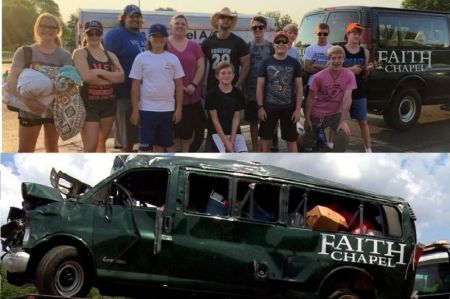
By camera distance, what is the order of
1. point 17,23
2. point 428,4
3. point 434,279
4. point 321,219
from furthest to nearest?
point 434,279, point 428,4, point 321,219, point 17,23

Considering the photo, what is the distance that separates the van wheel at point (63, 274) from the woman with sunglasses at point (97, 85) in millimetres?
812

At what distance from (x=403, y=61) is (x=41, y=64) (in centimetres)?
295

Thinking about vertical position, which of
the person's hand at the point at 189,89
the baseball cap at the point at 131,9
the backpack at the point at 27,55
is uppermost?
the baseball cap at the point at 131,9

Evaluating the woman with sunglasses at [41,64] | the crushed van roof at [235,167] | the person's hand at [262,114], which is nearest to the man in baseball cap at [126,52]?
the crushed van roof at [235,167]

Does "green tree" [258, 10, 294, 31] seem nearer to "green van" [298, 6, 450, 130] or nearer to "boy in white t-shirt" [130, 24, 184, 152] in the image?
"green van" [298, 6, 450, 130]

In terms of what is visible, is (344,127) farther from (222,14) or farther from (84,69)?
(84,69)

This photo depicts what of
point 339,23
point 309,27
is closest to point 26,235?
point 309,27

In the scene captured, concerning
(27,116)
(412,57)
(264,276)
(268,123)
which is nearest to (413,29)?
(412,57)

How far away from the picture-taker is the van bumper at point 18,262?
15.9 ft

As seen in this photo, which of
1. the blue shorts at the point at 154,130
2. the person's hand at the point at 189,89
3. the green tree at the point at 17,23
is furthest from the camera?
the person's hand at the point at 189,89

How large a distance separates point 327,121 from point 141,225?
1.71 metres

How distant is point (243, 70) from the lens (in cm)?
527

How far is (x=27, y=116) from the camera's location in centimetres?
490

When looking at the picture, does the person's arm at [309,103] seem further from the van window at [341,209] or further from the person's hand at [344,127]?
the van window at [341,209]
